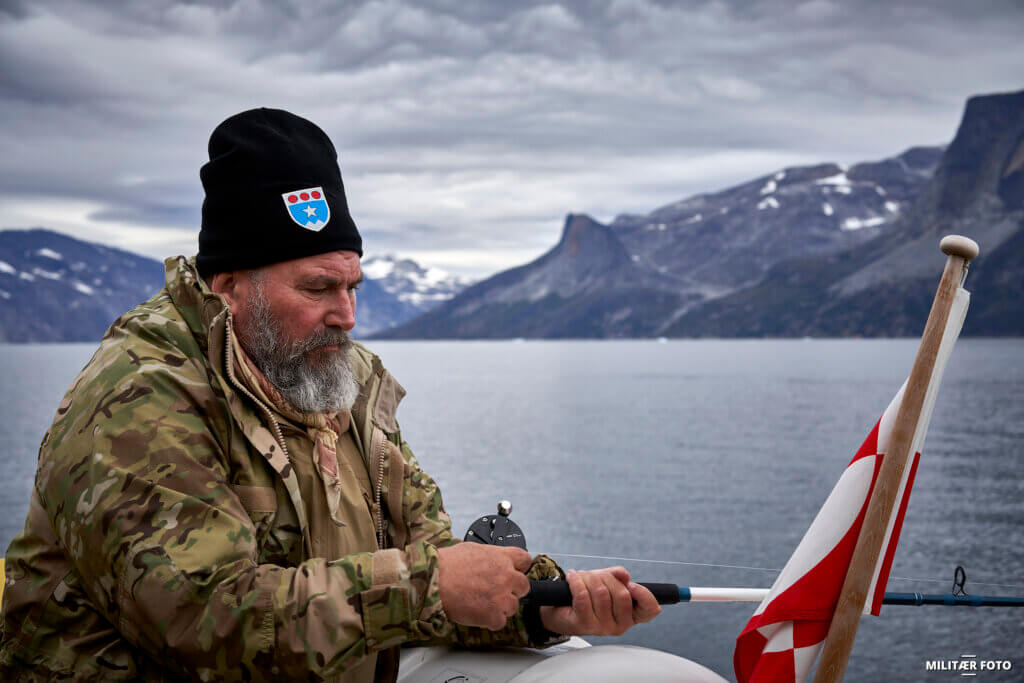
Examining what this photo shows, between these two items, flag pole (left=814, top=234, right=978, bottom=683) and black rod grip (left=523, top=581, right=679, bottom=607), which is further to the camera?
black rod grip (left=523, top=581, right=679, bottom=607)

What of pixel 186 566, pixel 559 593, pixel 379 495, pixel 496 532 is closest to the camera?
pixel 186 566

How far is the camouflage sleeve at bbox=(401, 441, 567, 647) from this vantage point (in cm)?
232

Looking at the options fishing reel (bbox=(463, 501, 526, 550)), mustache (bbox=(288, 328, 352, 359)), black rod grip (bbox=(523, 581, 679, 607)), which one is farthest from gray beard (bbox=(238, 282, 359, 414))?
fishing reel (bbox=(463, 501, 526, 550))

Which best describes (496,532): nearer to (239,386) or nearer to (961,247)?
(239,386)

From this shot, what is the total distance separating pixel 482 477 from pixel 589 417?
77.5 feet

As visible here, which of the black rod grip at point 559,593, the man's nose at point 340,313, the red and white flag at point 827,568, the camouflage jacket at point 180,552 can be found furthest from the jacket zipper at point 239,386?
the red and white flag at point 827,568

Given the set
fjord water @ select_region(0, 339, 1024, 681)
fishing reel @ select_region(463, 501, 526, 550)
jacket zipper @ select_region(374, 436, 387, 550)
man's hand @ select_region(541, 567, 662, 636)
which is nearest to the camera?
man's hand @ select_region(541, 567, 662, 636)

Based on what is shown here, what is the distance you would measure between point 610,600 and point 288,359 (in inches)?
35.8

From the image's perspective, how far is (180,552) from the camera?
5.26ft

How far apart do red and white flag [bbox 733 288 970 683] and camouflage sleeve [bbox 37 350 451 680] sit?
2.68 ft

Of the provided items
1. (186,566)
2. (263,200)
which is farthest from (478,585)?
(263,200)

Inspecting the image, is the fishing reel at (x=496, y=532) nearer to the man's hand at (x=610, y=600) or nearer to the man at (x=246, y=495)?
the man at (x=246, y=495)

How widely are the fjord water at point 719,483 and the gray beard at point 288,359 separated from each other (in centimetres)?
188

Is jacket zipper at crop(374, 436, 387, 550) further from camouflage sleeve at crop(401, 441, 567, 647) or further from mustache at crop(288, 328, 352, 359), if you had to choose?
mustache at crop(288, 328, 352, 359)
